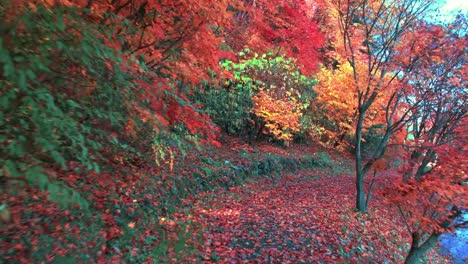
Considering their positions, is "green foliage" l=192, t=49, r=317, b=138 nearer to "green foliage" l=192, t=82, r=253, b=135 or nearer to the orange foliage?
"green foliage" l=192, t=82, r=253, b=135

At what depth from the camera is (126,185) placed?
6.61 meters

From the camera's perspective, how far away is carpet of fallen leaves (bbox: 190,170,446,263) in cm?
607

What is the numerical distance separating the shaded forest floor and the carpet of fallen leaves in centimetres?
3

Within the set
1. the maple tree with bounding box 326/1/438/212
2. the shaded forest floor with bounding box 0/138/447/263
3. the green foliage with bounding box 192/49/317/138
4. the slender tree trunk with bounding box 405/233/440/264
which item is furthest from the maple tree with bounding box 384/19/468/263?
the green foliage with bounding box 192/49/317/138

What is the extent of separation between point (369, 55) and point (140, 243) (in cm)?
735

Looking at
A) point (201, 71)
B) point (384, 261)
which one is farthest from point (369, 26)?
point (384, 261)

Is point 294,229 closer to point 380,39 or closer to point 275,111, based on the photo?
point 380,39

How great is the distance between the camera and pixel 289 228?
23.9 feet

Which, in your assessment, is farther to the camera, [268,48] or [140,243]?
[268,48]

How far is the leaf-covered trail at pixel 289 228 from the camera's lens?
19.9 feet

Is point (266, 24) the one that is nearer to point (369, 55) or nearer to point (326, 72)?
point (326, 72)

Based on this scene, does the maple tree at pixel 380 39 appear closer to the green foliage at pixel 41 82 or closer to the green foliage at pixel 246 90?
the green foliage at pixel 246 90

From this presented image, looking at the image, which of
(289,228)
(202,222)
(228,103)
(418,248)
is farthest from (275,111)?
(418,248)

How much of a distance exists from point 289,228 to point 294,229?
112 mm
